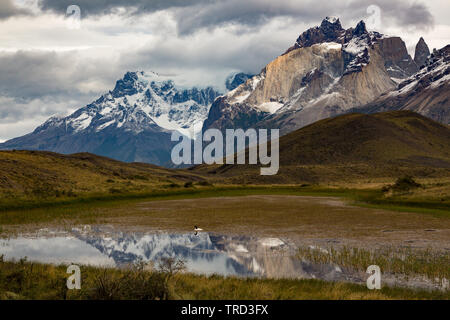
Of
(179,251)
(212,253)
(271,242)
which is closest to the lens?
(212,253)

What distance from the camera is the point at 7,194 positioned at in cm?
6372

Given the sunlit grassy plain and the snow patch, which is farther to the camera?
the snow patch

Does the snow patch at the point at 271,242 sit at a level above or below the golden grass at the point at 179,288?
below

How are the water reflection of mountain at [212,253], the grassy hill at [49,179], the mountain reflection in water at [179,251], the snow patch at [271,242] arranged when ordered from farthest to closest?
1. the grassy hill at [49,179]
2. the snow patch at [271,242]
3. the mountain reflection in water at [179,251]
4. the water reflection of mountain at [212,253]

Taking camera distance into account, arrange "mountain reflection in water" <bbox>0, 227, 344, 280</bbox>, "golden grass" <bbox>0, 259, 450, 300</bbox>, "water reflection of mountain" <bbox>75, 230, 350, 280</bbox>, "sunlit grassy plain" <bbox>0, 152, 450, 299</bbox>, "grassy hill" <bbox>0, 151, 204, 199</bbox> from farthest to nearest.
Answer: "grassy hill" <bbox>0, 151, 204, 199</bbox>, "mountain reflection in water" <bbox>0, 227, 344, 280</bbox>, "water reflection of mountain" <bbox>75, 230, 350, 280</bbox>, "sunlit grassy plain" <bbox>0, 152, 450, 299</bbox>, "golden grass" <bbox>0, 259, 450, 300</bbox>

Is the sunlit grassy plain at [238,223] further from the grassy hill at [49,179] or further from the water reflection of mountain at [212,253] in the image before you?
the water reflection of mountain at [212,253]

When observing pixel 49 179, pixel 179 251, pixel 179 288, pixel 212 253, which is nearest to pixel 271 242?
pixel 212 253

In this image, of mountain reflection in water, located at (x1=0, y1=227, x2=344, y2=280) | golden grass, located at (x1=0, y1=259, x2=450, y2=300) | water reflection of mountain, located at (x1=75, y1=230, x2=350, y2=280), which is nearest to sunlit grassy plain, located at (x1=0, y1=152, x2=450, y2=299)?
golden grass, located at (x1=0, y1=259, x2=450, y2=300)

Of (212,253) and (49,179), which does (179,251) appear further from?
(49,179)

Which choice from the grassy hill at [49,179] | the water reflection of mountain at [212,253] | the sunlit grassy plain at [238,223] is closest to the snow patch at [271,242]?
the water reflection of mountain at [212,253]

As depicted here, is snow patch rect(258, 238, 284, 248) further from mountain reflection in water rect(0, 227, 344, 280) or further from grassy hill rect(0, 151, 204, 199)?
grassy hill rect(0, 151, 204, 199)
